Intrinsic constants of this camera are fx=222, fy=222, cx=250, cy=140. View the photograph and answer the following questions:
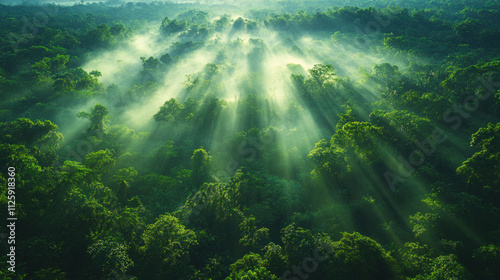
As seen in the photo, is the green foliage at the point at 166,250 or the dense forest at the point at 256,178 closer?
the dense forest at the point at 256,178

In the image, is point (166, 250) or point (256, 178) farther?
point (256, 178)

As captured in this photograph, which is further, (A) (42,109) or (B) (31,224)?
(A) (42,109)

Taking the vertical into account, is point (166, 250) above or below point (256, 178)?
below

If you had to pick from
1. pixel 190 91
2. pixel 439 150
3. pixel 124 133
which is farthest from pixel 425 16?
pixel 124 133

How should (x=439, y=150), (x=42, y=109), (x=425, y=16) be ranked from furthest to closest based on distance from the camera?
(x=425, y=16), (x=42, y=109), (x=439, y=150)

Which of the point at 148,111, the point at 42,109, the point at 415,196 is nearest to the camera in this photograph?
the point at 415,196

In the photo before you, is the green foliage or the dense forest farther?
the green foliage

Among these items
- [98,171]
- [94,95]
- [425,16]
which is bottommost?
[98,171]

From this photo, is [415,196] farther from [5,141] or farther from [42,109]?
[42,109]
